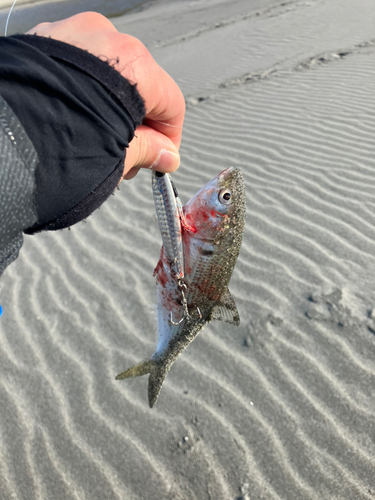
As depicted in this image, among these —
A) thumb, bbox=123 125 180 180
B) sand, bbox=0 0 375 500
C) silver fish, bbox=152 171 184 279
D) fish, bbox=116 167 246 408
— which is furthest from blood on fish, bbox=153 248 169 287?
sand, bbox=0 0 375 500

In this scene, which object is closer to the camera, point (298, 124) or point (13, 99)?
point (13, 99)

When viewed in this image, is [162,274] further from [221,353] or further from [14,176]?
[221,353]

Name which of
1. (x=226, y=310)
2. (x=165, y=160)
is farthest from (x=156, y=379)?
(x=165, y=160)

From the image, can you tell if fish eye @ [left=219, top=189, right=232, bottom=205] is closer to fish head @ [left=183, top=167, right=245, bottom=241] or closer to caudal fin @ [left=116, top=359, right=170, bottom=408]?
fish head @ [left=183, top=167, right=245, bottom=241]

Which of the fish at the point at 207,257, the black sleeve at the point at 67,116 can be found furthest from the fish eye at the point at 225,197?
the black sleeve at the point at 67,116

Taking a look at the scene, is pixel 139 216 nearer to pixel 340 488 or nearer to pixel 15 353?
pixel 15 353

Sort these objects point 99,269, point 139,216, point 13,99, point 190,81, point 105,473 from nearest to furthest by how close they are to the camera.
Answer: point 13,99 < point 105,473 < point 99,269 < point 139,216 < point 190,81

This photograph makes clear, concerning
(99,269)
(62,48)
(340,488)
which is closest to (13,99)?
(62,48)
